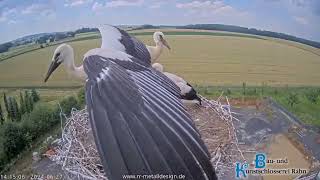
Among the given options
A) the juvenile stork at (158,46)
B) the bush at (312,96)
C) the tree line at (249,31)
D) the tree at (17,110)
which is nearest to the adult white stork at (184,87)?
the juvenile stork at (158,46)

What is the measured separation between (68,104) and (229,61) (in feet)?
2.47

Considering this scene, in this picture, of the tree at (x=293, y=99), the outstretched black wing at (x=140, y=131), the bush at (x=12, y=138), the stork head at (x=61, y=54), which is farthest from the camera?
the tree at (x=293, y=99)

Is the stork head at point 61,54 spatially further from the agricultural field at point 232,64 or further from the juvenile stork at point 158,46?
the juvenile stork at point 158,46

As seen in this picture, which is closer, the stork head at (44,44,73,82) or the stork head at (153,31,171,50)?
the stork head at (44,44,73,82)

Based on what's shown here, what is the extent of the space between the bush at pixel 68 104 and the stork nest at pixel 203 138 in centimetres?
5

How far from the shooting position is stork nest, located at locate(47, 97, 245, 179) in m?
1.47

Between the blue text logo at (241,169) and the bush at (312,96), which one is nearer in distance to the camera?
the blue text logo at (241,169)

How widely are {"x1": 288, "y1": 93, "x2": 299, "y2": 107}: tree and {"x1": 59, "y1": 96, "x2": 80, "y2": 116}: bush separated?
937 millimetres

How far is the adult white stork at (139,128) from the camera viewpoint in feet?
2.64

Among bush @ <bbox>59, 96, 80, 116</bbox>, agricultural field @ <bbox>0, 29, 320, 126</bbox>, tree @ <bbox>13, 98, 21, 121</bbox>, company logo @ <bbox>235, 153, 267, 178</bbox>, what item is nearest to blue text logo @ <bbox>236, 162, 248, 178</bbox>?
company logo @ <bbox>235, 153, 267, 178</bbox>

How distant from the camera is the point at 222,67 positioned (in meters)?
1.94

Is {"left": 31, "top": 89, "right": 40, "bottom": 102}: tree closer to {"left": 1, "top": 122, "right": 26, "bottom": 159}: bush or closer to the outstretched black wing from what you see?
{"left": 1, "top": 122, "right": 26, "bottom": 159}: bush

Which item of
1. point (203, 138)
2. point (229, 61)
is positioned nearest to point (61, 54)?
point (203, 138)

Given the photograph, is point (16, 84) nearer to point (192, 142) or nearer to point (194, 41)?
point (194, 41)
